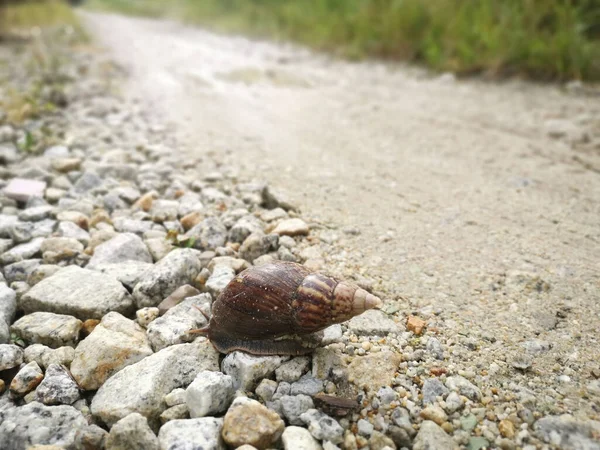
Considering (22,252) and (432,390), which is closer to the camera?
(432,390)

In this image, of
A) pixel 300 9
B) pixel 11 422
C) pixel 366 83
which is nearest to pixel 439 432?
pixel 11 422

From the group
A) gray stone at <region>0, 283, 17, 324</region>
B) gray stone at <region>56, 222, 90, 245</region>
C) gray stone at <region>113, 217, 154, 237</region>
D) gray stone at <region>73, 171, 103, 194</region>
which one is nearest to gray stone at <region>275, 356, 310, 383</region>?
gray stone at <region>0, 283, 17, 324</region>

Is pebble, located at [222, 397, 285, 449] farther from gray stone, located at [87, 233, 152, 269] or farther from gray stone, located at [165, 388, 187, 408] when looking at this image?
gray stone, located at [87, 233, 152, 269]

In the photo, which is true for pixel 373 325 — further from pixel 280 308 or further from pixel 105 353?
pixel 105 353

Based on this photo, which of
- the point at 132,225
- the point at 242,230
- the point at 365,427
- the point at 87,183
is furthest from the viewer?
the point at 87,183

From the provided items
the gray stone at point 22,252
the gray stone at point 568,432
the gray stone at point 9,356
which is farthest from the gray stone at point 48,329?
the gray stone at point 568,432

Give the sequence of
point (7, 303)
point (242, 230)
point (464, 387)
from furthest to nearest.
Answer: point (242, 230) → point (7, 303) → point (464, 387)

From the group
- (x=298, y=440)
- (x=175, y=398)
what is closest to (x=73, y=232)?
(x=175, y=398)
